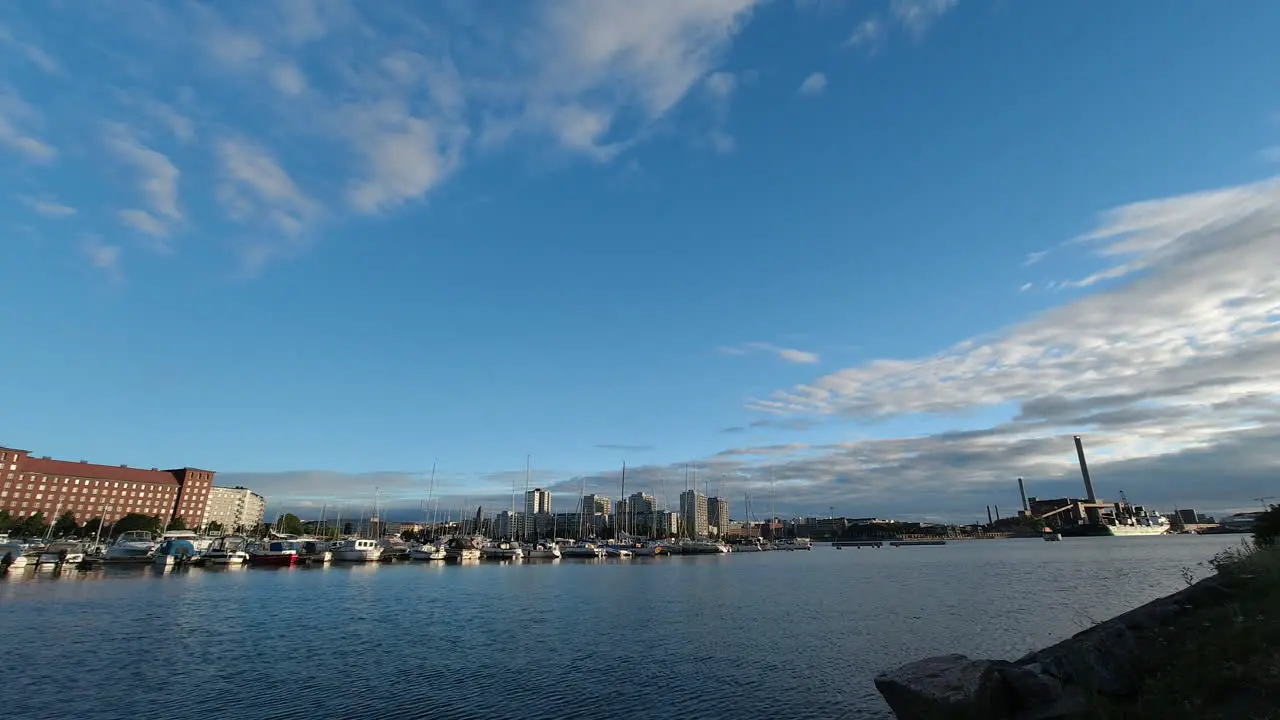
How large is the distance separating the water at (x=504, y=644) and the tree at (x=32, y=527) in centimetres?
15391

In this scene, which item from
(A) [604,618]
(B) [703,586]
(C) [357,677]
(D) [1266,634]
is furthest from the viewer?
(B) [703,586]

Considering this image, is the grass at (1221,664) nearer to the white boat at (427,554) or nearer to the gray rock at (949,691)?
the gray rock at (949,691)

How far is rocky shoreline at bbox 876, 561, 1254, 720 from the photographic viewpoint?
16.5m

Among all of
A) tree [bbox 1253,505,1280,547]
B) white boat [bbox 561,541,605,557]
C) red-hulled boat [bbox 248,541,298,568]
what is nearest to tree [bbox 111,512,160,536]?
red-hulled boat [bbox 248,541,298,568]

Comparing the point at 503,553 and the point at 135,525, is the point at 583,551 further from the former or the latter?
the point at 135,525

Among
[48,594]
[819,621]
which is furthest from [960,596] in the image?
[48,594]

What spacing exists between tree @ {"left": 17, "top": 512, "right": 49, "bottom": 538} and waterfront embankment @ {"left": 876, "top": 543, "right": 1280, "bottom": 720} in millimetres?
242842

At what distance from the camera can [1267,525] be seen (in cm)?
2941

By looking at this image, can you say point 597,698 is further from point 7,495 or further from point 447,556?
point 7,495

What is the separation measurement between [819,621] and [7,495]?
10284 inches

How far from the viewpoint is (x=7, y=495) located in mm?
197125

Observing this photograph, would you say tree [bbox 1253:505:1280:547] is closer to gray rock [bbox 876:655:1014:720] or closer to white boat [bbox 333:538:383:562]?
gray rock [bbox 876:655:1014:720]

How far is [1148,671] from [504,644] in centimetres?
3288

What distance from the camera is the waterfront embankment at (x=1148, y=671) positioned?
1330 centimetres
